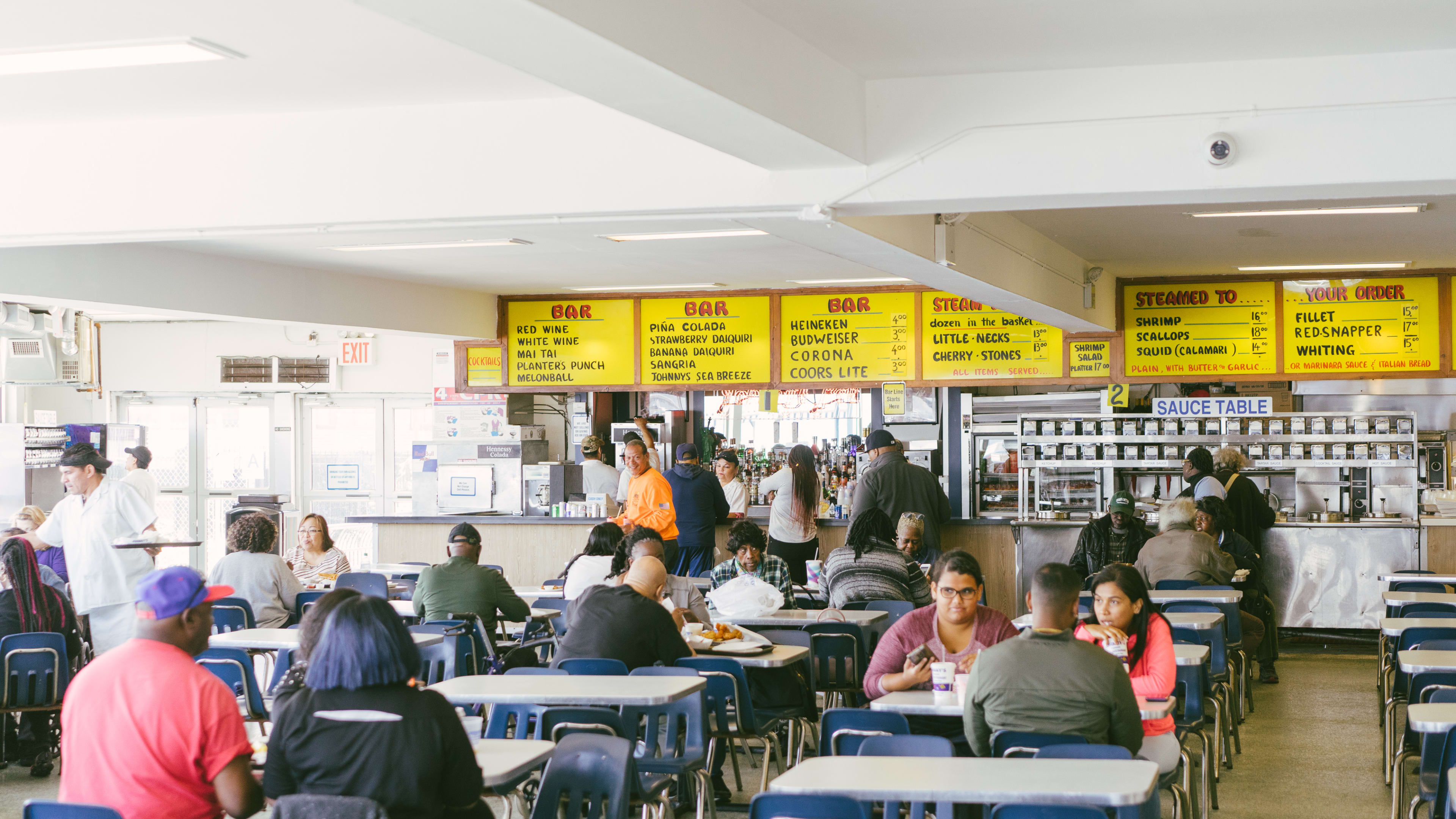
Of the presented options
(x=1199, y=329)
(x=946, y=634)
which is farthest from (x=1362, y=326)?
(x=946, y=634)

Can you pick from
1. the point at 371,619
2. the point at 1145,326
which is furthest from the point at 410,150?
the point at 1145,326

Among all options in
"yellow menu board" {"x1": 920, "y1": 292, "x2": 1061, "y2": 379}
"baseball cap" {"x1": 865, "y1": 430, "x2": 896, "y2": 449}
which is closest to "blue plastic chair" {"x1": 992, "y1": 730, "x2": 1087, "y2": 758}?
"baseball cap" {"x1": 865, "y1": 430, "x2": 896, "y2": 449}

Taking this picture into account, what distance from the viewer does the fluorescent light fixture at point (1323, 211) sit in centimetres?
679

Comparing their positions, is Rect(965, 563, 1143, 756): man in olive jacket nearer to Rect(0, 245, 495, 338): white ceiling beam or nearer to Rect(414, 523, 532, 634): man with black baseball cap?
Rect(414, 523, 532, 634): man with black baseball cap

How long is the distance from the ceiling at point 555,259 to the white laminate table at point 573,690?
2037mm

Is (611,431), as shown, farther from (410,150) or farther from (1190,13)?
(1190,13)

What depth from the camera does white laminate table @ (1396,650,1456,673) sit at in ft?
15.8

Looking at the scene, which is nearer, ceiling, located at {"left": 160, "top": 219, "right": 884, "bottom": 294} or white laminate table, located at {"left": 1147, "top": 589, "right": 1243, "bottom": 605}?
white laminate table, located at {"left": 1147, "top": 589, "right": 1243, "bottom": 605}

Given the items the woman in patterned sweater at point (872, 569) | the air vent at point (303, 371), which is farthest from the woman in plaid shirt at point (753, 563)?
the air vent at point (303, 371)

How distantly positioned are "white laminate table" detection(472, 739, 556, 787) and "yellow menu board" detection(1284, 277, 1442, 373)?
7.70 m

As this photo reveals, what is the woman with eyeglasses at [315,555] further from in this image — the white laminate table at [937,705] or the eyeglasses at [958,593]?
the white laminate table at [937,705]

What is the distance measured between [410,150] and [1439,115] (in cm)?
389

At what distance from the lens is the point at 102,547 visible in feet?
22.8

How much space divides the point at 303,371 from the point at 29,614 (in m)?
6.71
